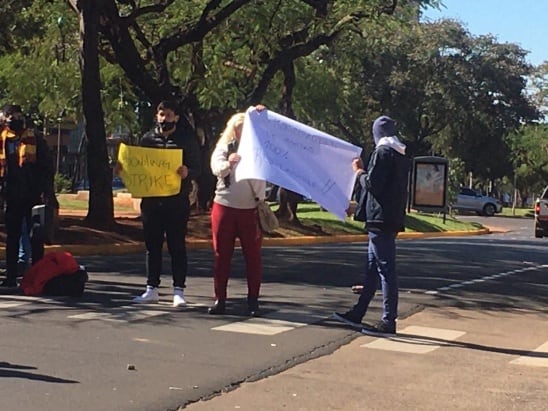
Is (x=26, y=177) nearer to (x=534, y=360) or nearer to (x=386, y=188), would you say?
(x=386, y=188)

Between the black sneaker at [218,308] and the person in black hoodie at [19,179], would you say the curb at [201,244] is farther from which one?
the black sneaker at [218,308]

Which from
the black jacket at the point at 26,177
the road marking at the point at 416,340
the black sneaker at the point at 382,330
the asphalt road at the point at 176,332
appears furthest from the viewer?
the black jacket at the point at 26,177

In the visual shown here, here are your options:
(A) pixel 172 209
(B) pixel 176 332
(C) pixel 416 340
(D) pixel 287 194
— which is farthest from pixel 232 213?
(D) pixel 287 194

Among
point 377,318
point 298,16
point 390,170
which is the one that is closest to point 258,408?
point 390,170

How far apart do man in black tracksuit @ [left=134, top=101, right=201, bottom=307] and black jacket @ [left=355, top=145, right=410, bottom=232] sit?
1.88m

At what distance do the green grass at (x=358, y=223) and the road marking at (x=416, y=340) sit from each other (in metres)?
14.1

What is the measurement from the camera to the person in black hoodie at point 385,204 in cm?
849

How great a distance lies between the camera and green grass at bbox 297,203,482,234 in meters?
28.0

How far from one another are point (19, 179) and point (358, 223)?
1887 centimetres

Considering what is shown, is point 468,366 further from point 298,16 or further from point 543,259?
point 298,16

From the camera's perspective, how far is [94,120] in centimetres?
1919

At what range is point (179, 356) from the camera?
24.1ft

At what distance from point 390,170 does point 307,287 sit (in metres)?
3.79

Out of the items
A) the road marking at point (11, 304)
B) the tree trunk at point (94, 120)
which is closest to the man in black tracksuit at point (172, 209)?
the road marking at point (11, 304)
